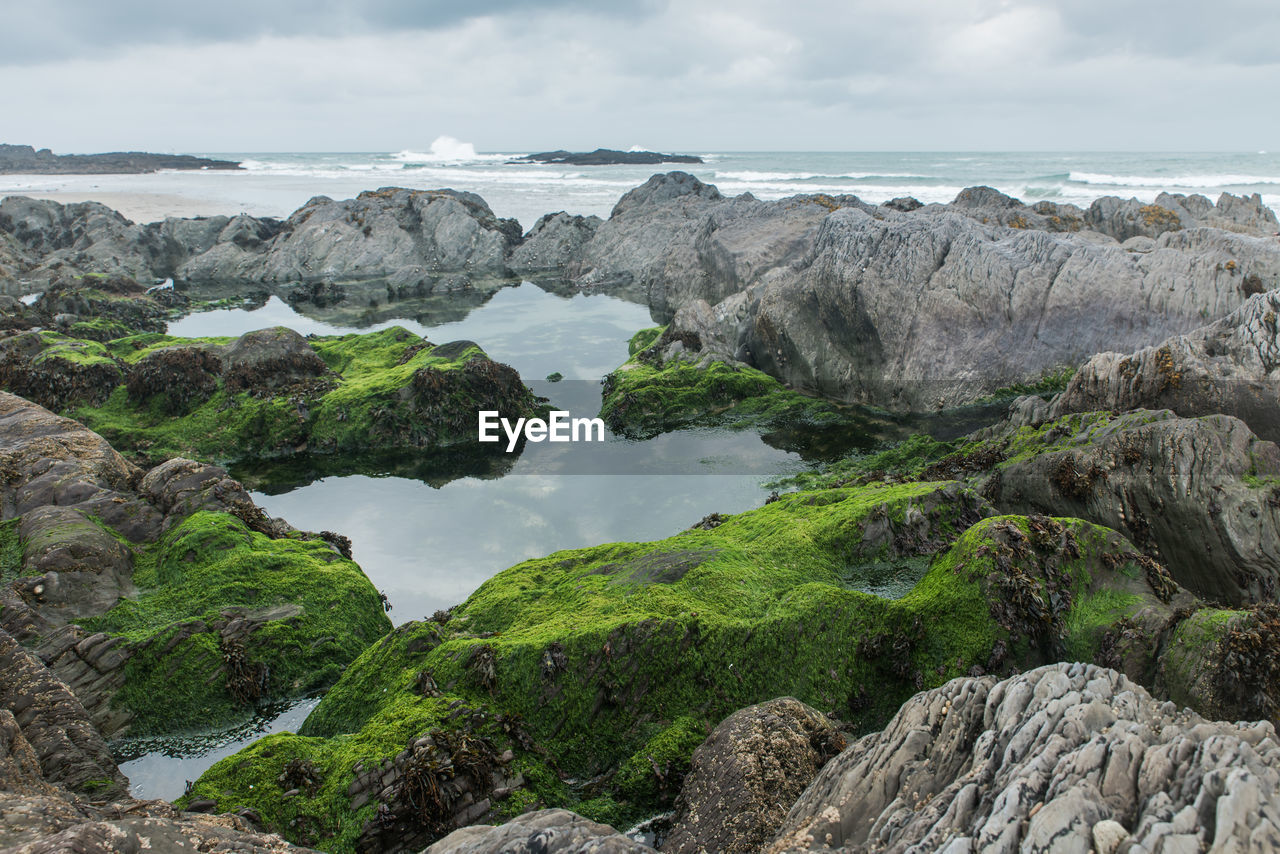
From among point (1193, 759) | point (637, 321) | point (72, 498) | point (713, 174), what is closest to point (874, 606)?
point (1193, 759)

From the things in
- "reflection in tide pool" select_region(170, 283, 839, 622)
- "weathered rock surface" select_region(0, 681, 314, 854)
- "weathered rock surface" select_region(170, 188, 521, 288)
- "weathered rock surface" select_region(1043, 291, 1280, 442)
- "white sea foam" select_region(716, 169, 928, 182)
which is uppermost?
"white sea foam" select_region(716, 169, 928, 182)

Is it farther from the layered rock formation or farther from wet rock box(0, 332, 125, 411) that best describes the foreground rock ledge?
wet rock box(0, 332, 125, 411)

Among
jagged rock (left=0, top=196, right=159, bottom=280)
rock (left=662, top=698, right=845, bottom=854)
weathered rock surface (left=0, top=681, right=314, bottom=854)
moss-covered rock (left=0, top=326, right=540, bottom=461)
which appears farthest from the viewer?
jagged rock (left=0, top=196, right=159, bottom=280)

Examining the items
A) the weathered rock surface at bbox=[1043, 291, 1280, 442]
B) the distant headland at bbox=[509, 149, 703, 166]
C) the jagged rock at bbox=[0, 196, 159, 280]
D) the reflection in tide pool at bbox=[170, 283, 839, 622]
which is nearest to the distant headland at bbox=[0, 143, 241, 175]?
the distant headland at bbox=[509, 149, 703, 166]

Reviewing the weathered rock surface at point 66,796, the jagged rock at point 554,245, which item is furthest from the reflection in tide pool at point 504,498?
the jagged rock at point 554,245

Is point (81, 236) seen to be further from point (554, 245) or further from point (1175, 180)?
point (1175, 180)

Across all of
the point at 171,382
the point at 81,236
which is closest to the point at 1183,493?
the point at 171,382
